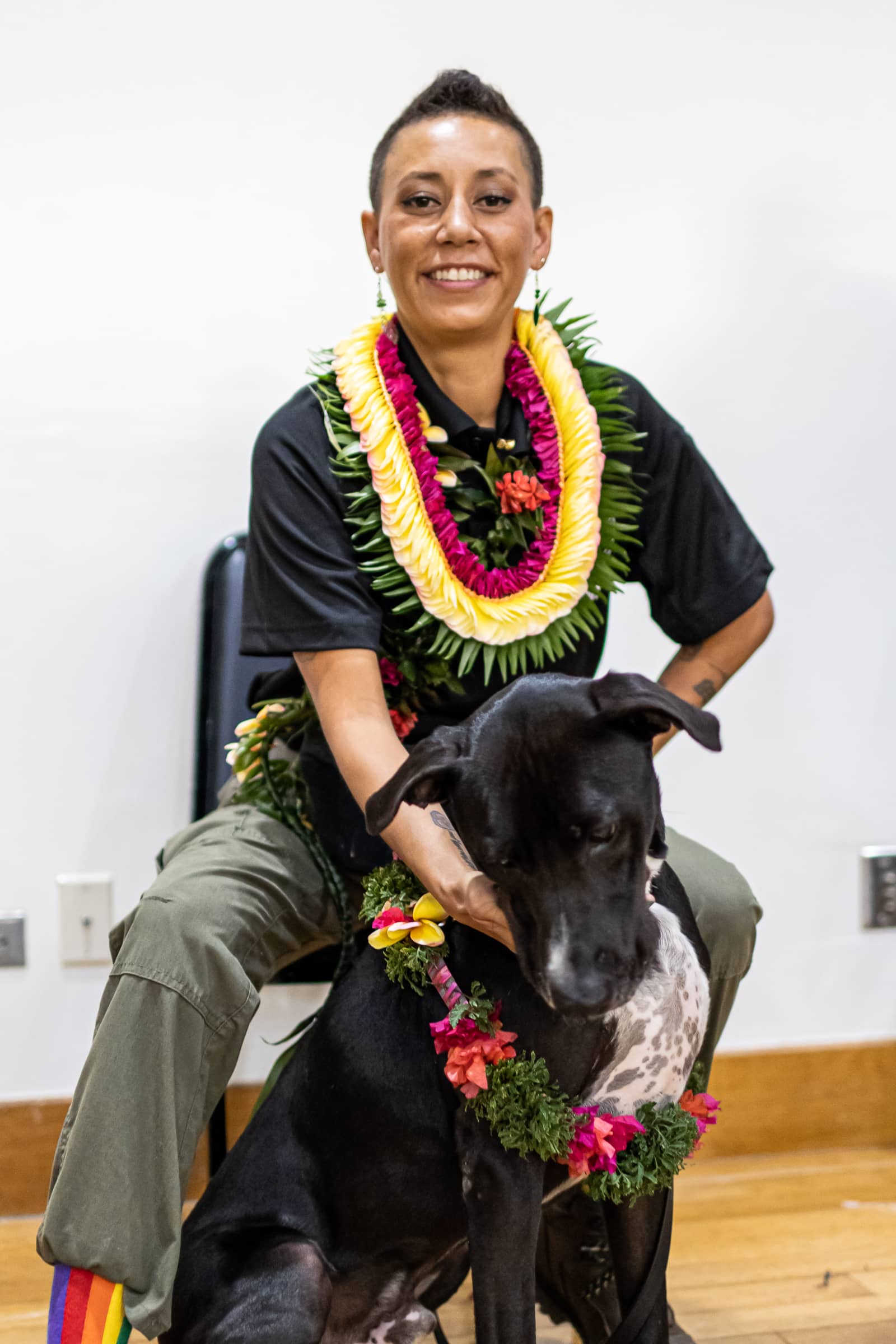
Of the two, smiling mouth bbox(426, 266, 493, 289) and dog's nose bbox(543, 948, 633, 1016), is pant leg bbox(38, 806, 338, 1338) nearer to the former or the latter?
dog's nose bbox(543, 948, 633, 1016)

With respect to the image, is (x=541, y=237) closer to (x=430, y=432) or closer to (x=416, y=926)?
(x=430, y=432)

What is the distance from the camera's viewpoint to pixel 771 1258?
74.9 inches

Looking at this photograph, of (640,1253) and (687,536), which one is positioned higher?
(687,536)

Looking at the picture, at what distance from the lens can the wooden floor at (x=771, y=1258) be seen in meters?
1.71

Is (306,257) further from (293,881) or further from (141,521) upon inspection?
(293,881)

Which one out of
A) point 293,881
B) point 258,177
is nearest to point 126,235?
point 258,177

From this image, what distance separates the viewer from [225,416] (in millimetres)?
2127

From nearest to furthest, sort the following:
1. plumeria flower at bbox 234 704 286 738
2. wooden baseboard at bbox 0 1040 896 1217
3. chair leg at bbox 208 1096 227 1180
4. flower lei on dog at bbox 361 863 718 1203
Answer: flower lei on dog at bbox 361 863 718 1203 → plumeria flower at bbox 234 704 286 738 → chair leg at bbox 208 1096 227 1180 → wooden baseboard at bbox 0 1040 896 1217

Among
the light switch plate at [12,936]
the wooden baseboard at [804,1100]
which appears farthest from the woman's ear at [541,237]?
the wooden baseboard at [804,1100]

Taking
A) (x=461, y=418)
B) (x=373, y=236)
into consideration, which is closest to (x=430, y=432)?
(x=461, y=418)

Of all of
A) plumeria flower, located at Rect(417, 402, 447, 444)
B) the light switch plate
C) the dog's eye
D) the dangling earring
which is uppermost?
the dangling earring

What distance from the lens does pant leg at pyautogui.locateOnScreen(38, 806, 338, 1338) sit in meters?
1.26

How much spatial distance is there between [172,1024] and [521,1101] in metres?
0.43

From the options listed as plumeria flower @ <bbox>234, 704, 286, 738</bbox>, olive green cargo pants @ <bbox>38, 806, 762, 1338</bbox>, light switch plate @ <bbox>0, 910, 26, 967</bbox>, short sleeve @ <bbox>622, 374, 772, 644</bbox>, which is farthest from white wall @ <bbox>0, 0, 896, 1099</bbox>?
olive green cargo pants @ <bbox>38, 806, 762, 1338</bbox>
